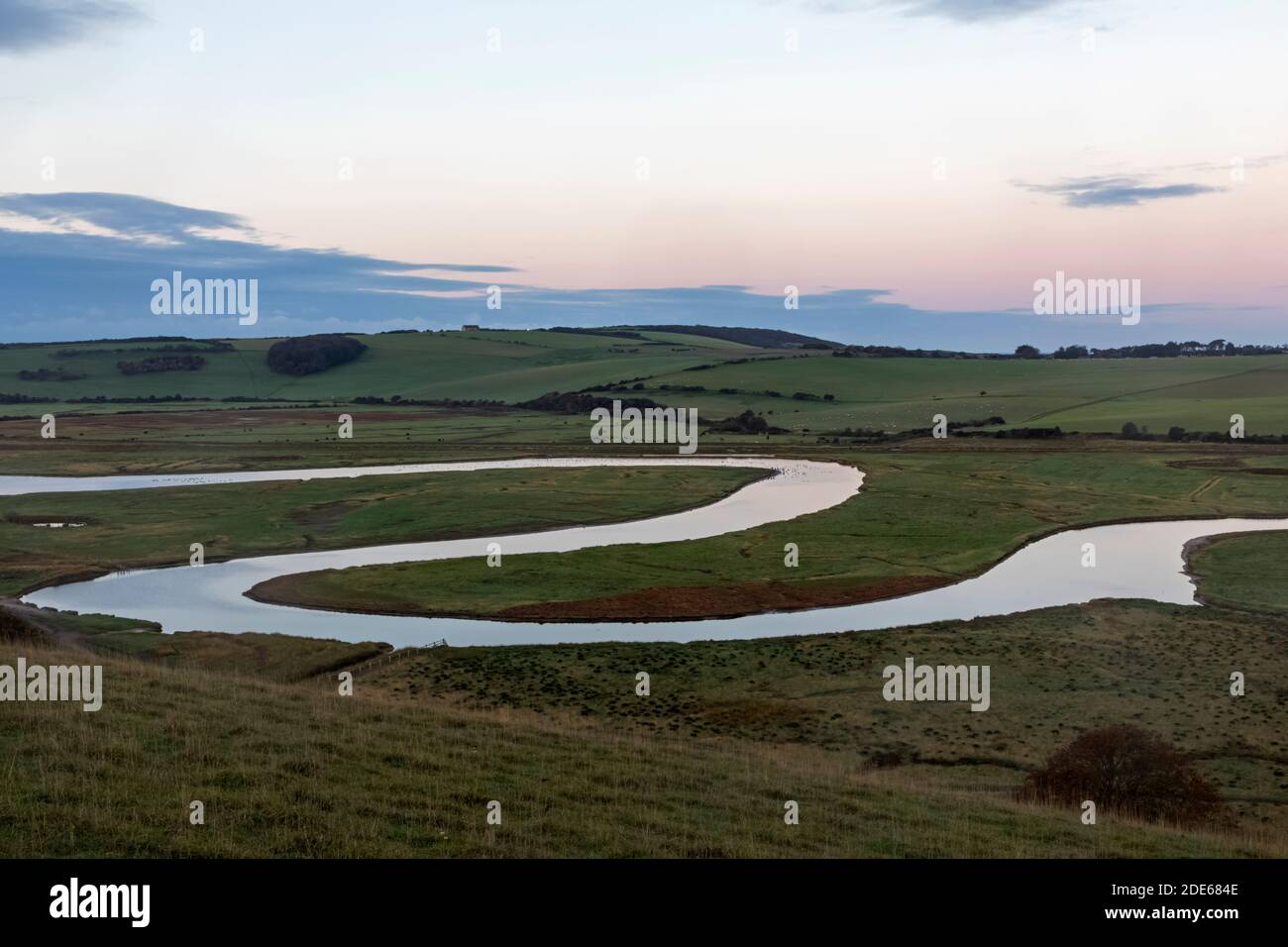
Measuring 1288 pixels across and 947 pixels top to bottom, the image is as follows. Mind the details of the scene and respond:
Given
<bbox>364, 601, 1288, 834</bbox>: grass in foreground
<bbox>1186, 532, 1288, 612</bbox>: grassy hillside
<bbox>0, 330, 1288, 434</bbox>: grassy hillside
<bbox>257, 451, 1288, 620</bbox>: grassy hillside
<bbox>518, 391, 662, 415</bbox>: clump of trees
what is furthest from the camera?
<bbox>518, 391, 662, 415</bbox>: clump of trees

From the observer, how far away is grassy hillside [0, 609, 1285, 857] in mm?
13766

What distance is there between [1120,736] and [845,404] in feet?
474

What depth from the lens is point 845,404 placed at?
539 feet

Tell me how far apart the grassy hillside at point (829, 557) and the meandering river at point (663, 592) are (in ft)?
4.38

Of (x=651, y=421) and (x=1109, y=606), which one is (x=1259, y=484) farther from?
(x=651, y=421)

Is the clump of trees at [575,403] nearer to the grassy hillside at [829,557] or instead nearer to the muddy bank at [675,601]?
the grassy hillside at [829,557]

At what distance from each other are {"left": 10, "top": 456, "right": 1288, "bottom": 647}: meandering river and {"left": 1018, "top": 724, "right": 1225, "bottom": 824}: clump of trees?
19.0 meters

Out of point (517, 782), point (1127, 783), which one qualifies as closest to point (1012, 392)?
point (1127, 783)

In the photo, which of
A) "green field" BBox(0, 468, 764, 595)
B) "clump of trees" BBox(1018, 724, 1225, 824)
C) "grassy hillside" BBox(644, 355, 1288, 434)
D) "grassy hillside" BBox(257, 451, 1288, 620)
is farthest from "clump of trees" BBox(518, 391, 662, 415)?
"clump of trees" BBox(1018, 724, 1225, 824)

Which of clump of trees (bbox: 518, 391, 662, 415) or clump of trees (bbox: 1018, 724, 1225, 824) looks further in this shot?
clump of trees (bbox: 518, 391, 662, 415)

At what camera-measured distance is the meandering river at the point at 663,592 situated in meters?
42.3

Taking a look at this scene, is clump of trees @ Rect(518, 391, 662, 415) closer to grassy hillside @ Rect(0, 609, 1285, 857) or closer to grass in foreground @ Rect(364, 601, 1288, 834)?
grass in foreground @ Rect(364, 601, 1288, 834)
